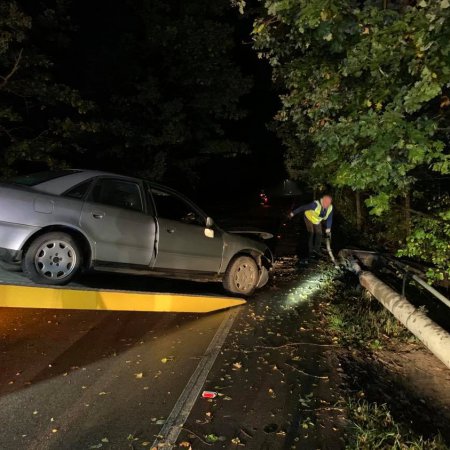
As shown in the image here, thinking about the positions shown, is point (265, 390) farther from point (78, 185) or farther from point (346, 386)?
point (78, 185)

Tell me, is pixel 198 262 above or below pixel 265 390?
above

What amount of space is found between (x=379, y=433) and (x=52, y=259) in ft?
12.7

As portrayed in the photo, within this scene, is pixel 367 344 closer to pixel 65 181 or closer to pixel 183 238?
pixel 183 238

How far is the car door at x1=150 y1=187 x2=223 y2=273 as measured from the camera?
20.7 feet

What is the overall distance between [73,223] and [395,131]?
12.3ft

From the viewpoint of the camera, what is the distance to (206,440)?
11.9 ft

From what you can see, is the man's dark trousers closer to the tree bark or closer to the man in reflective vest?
the man in reflective vest

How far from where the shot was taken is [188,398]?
14.1 ft

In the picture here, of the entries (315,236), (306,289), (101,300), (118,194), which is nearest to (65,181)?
(118,194)

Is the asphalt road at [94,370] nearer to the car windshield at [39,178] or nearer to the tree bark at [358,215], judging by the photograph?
the car windshield at [39,178]

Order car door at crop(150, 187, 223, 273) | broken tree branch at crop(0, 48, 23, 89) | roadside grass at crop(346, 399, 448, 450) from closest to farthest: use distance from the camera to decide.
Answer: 1. roadside grass at crop(346, 399, 448, 450)
2. car door at crop(150, 187, 223, 273)
3. broken tree branch at crop(0, 48, 23, 89)

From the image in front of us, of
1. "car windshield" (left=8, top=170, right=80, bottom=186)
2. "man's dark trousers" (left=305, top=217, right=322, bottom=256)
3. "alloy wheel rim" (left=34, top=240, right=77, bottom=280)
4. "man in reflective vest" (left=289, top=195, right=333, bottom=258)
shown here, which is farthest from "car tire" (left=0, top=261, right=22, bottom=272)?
"man's dark trousers" (left=305, top=217, right=322, bottom=256)

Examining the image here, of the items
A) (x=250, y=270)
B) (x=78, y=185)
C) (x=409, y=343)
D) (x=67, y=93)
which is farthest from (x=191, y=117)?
(x=409, y=343)

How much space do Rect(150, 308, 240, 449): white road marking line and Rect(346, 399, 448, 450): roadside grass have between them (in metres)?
1.40
